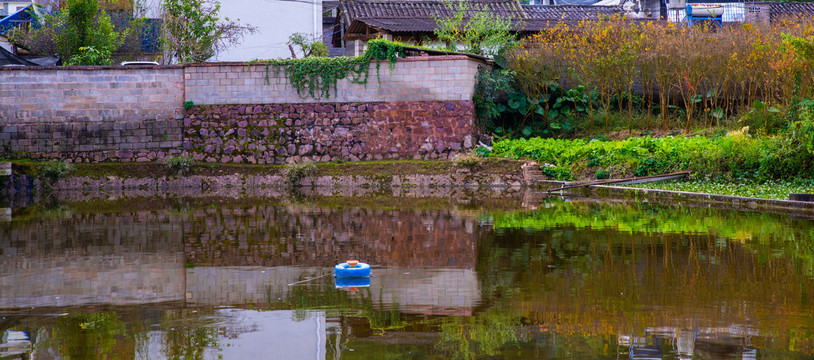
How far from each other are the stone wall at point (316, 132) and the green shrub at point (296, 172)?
3.30ft

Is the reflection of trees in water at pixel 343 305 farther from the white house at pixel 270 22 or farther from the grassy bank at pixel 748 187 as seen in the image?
the white house at pixel 270 22

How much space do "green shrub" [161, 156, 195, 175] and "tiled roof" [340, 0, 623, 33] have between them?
28.8 feet

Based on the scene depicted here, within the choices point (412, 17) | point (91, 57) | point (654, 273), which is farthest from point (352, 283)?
point (412, 17)

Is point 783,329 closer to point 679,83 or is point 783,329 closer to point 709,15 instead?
point 679,83

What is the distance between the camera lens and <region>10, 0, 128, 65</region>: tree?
2375cm

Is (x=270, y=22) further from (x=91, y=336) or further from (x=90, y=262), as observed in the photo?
(x=91, y=336)

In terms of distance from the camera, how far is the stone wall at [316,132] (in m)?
21.1

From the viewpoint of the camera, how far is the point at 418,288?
686 cm

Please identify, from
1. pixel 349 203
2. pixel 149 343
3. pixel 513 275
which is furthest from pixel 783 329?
pixel 349 203

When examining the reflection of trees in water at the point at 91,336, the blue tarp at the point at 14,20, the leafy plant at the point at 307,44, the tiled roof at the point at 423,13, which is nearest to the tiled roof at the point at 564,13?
the tiled roof at the point at 423,13

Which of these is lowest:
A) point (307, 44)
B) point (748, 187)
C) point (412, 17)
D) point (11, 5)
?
point (748, 187)

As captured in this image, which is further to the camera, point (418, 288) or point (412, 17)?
point (412, 17)

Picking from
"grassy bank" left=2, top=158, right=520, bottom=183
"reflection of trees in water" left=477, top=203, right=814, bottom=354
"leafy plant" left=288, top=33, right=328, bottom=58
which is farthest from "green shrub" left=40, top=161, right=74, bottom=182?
"reflection of trees in water" left=477, top=203, right=814, bottom=354

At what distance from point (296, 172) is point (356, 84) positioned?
3.05m
